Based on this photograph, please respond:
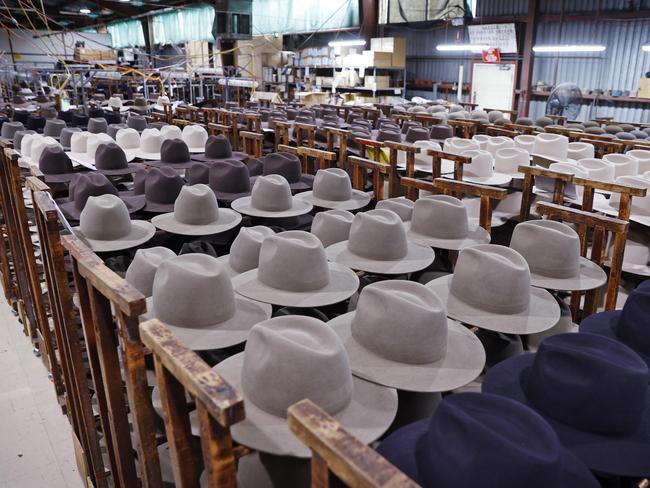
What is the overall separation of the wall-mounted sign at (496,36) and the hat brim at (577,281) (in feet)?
35.2

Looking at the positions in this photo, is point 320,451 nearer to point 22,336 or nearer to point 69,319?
point 69,319

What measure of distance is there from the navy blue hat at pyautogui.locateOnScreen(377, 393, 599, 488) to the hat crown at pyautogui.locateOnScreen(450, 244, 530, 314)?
0.92 m

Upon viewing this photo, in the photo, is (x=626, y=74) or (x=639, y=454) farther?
(x=626, y=74)

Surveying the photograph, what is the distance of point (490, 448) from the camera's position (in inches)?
→ 41.1

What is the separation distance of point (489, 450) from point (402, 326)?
0.71 meters

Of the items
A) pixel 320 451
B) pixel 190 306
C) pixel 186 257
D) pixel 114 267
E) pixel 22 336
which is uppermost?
pixel 320 451

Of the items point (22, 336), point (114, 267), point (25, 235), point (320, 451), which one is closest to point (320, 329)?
point (320, 451)

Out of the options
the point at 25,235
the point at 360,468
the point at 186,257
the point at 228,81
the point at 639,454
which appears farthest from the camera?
the point at 228,81

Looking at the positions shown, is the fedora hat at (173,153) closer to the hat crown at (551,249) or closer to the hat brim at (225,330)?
the hat brim at (225,330)

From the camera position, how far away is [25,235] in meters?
2.80

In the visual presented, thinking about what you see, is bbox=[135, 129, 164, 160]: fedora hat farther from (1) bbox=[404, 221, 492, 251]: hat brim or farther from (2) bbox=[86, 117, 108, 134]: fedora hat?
(1) bbox=[404, 221, 492, 251]: hat brim

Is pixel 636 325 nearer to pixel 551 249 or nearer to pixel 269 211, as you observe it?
pixel 551 249

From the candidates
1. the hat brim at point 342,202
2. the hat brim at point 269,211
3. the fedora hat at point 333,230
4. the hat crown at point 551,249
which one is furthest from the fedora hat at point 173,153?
the hat crown at point 551,249

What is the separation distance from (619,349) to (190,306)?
4.45 ft
